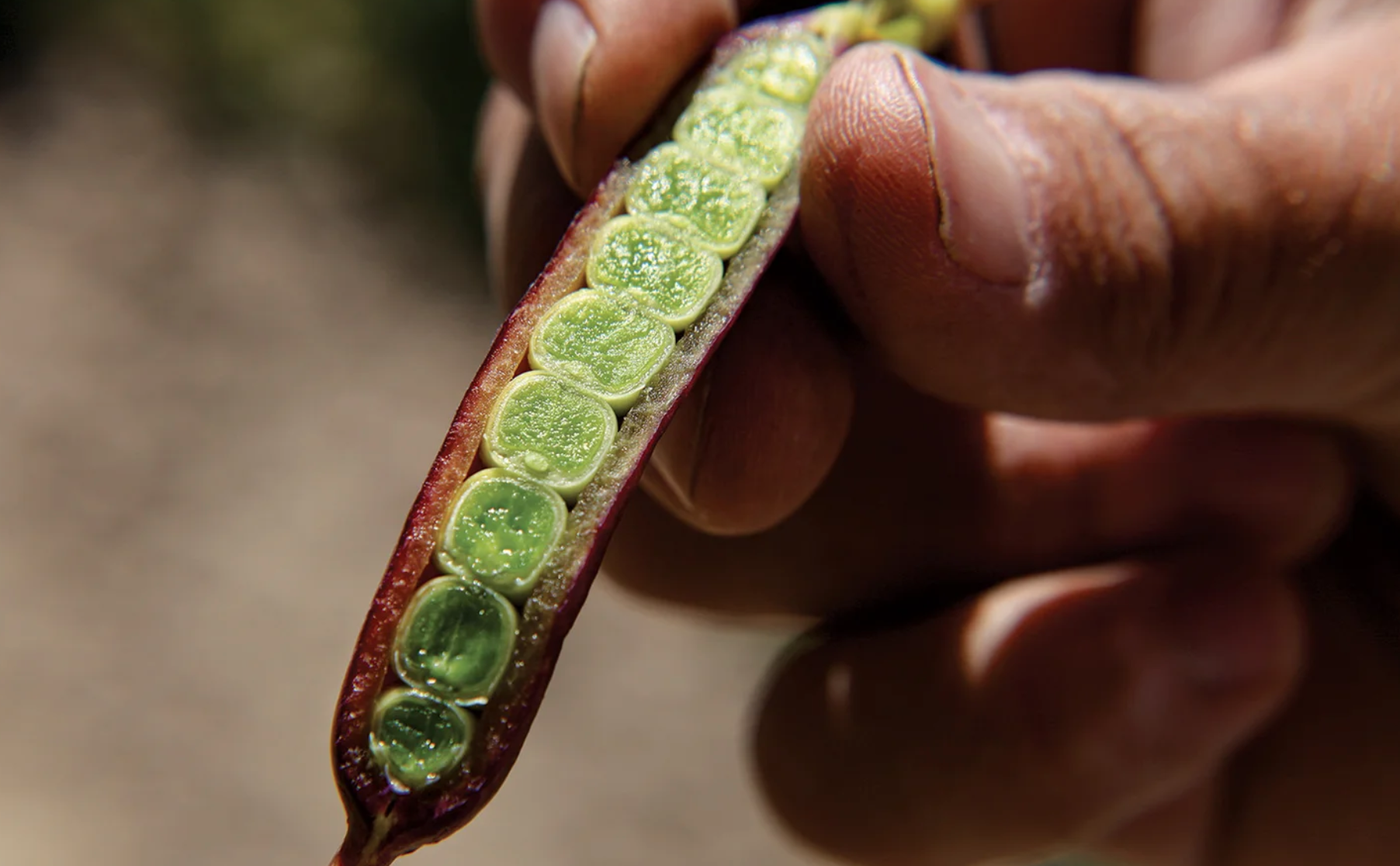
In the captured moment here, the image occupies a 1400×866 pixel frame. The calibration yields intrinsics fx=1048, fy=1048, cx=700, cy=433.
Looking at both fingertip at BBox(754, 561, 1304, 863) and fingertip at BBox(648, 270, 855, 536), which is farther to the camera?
fingertip at BBox(754, 561, 1304, 863)

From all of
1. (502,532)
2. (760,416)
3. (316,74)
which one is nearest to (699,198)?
(760,416)

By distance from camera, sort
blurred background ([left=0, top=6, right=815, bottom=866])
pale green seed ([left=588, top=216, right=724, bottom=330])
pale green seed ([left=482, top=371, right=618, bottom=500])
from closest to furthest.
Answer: pale green seed ([left=482, top=371, right=618, bottom=500]) → pale green seed ([left=588, top=216, right=724, bottom=330]) → blurred background ([left=0, top=6, right=815, bottom=866])

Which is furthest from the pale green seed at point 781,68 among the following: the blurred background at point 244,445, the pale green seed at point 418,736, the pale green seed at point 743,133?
the blurred background at point 244,445

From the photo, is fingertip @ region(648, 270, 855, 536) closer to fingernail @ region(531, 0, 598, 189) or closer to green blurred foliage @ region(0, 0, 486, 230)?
fingernail @ region(531, 0, 598, 189)

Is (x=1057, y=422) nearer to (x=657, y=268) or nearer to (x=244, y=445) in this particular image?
(x=657, y=268)

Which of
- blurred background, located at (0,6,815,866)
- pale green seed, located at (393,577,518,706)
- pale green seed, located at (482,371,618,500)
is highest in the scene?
pale green seed, located at (482,371,618,500)

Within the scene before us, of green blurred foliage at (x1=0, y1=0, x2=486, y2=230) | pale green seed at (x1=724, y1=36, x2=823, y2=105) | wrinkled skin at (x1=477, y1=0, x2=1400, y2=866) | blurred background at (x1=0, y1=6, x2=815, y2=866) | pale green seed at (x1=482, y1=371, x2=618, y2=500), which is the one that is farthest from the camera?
green blurred foliage at (x1=0, y1=0, x2=486, y2=230)

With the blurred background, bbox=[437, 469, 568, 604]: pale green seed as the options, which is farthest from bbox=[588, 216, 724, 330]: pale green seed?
the blurred background
